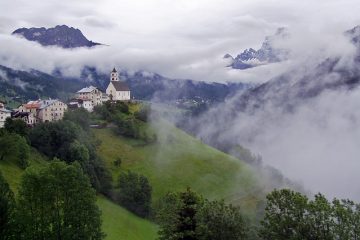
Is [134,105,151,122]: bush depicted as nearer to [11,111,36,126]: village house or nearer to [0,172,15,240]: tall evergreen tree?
[11,111,36,126]: village house

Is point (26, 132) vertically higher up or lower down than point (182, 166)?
higher up

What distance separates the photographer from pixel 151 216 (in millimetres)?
120375

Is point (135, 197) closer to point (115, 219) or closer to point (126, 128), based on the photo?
point (115, 219)

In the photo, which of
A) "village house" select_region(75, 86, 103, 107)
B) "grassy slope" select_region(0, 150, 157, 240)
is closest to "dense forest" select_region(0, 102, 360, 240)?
"grassy slope" select_region(0, 150, 157, 240)

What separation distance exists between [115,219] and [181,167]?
53.2 meters

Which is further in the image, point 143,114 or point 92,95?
point 92,95

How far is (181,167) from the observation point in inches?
5999

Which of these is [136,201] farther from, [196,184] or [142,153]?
[142,153]

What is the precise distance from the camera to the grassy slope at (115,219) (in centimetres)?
9112

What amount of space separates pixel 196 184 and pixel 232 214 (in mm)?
90029

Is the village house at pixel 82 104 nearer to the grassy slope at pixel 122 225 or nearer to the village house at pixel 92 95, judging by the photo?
the village house at pixel 92 95

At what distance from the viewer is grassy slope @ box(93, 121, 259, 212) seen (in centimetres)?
14012

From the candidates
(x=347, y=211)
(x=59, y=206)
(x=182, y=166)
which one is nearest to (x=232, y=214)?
(x=347, y=211)

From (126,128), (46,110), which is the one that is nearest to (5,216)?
(126,128)
